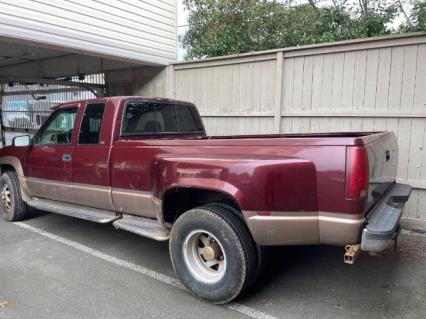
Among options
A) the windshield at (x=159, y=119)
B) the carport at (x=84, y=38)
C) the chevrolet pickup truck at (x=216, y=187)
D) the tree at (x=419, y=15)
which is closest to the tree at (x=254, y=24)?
the carport at (x=84, y=38)

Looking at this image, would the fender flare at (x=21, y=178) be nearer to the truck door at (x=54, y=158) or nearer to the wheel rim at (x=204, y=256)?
the truck door at (x=54, y=158)

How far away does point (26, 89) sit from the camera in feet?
47.5

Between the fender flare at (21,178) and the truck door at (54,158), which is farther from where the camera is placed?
the fender flare at (21,178)

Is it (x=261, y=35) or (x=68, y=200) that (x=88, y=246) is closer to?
(x=68, y=200)

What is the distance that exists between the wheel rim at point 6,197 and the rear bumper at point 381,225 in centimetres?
524

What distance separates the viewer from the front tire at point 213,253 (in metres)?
3.20

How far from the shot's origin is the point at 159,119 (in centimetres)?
489

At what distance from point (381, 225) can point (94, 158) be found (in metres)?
3.19

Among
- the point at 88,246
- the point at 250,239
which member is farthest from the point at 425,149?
the point at 88,246

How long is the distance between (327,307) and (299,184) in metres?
1.26

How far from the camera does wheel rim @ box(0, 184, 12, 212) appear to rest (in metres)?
5.88

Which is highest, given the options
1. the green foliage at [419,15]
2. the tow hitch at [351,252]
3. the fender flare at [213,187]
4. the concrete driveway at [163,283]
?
the green foliage at [419,15]

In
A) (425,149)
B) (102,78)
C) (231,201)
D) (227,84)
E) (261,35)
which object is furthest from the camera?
(102,78)

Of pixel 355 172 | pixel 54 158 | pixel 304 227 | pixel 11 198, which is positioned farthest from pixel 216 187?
pixel 11 198
